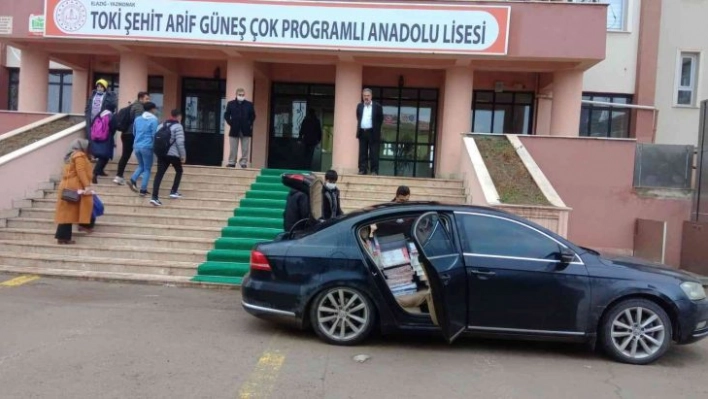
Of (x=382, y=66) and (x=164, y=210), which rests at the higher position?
(x=382, y=66)

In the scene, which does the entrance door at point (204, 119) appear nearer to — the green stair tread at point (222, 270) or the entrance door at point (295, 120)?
the entrance door at point (295, 120)

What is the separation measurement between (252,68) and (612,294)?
11.2 meters

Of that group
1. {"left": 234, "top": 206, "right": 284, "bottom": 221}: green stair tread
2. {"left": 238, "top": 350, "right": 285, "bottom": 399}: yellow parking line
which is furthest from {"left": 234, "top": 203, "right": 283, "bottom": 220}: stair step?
{"left": 238, "top": 350, "right": 285, "bottom": 399}: yellow parking line

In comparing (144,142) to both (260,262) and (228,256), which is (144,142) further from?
(260,262)

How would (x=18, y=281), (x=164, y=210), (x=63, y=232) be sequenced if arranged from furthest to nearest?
(x=164, y=210), (x=63, y=232), (x=18, y=281)

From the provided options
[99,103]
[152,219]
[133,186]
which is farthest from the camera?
[99,103]

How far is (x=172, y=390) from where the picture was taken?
16.6ft

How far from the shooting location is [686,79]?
63.3 feet

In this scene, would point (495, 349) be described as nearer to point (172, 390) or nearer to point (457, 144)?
point (172, 390)

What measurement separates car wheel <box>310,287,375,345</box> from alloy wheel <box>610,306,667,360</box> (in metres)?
2.29

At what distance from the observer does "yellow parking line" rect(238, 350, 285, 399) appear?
16.6 feet

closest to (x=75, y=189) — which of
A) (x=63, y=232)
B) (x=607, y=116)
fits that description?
(x=63, y=232)

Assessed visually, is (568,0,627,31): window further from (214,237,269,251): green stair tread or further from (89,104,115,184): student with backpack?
(89,104,115,184): student with backpack

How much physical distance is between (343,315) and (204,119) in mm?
13237
